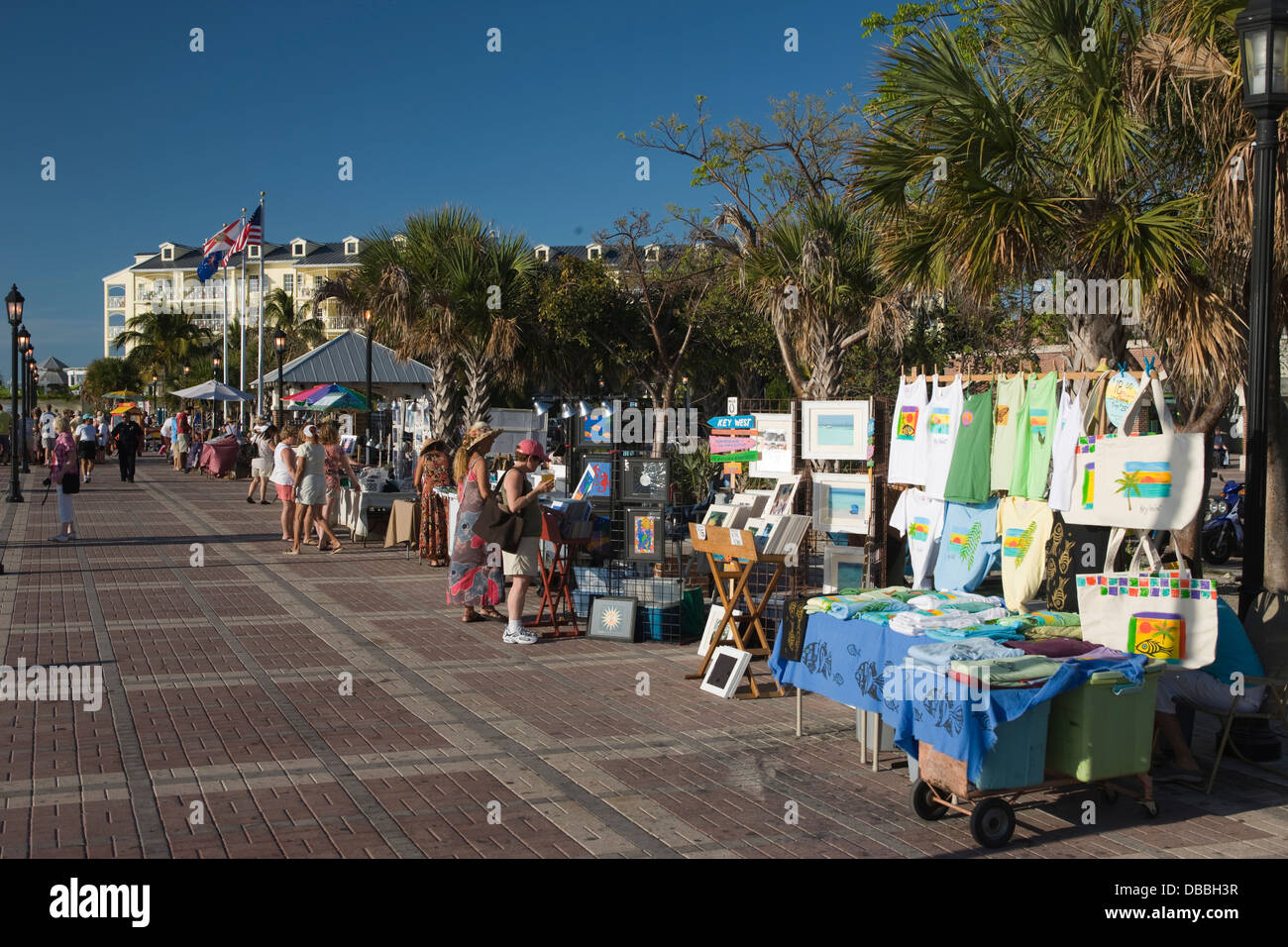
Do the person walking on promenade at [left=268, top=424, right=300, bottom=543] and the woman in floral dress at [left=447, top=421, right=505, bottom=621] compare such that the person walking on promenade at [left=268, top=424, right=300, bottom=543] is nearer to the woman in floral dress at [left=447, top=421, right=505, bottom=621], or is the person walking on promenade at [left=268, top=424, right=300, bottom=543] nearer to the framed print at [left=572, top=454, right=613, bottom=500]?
the woman in floral dress at [left=447, top=421, right=505, bottom=621]

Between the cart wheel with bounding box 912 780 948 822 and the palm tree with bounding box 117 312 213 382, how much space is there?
248ft

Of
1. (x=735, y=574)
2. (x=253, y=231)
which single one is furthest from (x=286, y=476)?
(x=253, y=231)

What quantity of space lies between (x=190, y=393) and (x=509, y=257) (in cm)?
1872

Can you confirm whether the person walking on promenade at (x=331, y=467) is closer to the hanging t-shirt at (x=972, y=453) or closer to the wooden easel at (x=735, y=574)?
the wooden easel at (x=735, y=574)

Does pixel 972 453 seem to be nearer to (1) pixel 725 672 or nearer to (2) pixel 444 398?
(1) pixel 725 672

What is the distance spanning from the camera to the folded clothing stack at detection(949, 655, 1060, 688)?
204 inches

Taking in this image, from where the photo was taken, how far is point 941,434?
9344 millimetres

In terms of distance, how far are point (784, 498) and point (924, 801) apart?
16.5 ft

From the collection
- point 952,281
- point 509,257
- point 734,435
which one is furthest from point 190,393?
point 952,281

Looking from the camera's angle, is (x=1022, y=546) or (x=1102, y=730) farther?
(x=1022, y=546)

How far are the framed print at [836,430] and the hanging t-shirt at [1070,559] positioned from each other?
8.35ft

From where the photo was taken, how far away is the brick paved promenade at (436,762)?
5.23 meters

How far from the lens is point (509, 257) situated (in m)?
23.3

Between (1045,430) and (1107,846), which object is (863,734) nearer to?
(1107,846)
